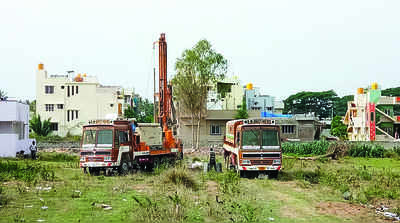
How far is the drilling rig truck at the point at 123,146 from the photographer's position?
73.8 feet

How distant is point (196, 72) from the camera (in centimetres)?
5050

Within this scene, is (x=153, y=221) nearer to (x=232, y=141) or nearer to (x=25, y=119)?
(x=232, y=141)

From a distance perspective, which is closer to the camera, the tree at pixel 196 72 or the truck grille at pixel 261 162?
the truck grille at pixel 261 162

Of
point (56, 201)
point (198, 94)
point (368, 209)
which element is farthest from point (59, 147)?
point (368, 209)

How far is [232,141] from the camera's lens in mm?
24500

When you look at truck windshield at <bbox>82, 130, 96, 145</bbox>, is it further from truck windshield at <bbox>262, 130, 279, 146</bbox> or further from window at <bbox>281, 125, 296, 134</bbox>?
window at <bbox>281, 125, 296, 134</bbox>

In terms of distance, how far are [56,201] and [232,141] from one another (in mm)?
12101

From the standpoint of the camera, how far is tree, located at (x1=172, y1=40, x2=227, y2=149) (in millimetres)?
50062

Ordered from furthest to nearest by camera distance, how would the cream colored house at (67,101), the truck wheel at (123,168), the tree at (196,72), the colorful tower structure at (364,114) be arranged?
the colorful tower structure at (364,114), the cream colored house at (67,101), the tree at (196,72), the truck wheel at (123,168)

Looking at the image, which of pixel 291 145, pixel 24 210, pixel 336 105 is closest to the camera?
pixel 24 210

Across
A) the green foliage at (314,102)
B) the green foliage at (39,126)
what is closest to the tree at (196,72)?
the green foliage at (39,126)

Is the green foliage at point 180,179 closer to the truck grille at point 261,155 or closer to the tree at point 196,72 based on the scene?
the truck grille at point 261,155

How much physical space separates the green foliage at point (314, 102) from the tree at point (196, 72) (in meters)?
52.5

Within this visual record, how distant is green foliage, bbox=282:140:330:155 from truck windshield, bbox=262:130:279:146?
21132 millimetres
